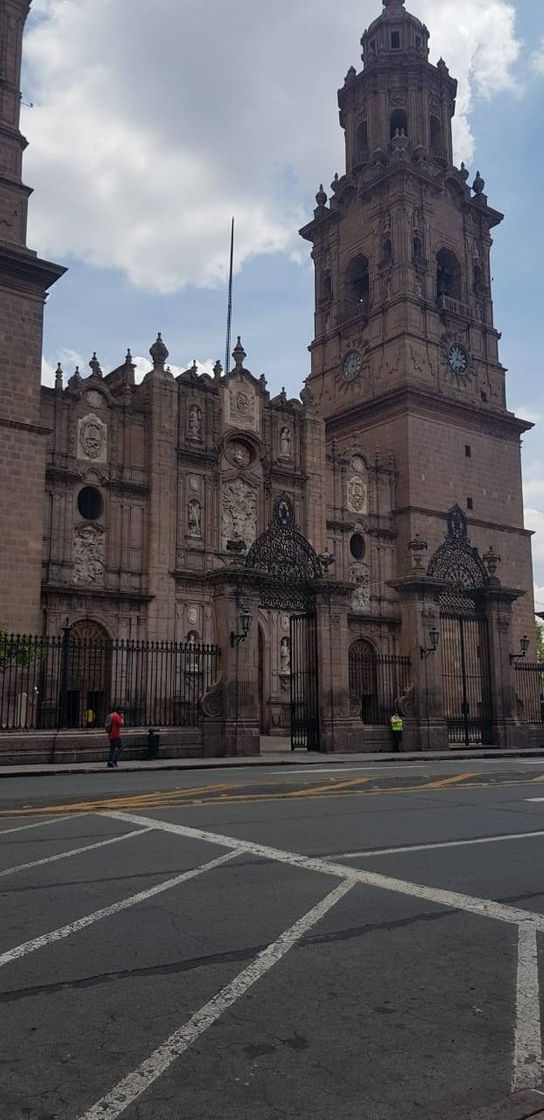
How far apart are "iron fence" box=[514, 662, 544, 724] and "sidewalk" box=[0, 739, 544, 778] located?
4.52 meters

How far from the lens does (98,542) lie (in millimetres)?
35969

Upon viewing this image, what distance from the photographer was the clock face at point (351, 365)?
169ft

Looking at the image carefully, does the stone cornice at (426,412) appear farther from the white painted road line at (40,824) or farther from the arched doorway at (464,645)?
the white painted road line at (40,824)

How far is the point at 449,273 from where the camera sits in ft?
173

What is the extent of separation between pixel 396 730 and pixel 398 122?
1663 inches

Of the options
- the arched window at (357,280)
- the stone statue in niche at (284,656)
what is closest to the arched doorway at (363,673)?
the stone statue in niche at (284,656)

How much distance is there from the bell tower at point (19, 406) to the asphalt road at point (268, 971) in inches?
→ 857

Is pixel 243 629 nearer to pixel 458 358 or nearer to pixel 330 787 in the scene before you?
pixel 330 787

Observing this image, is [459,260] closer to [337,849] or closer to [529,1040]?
[337,849]

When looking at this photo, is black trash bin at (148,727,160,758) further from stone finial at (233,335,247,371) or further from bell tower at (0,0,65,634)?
stone finial at (233,335,247,371)

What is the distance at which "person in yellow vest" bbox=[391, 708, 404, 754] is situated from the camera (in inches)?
1097

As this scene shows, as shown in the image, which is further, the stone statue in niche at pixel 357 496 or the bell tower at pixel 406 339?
the bell tower at pixel 406 339

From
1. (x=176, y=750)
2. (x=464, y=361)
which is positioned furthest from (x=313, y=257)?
(x=176, y=750)

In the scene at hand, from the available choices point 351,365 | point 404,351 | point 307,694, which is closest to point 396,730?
point 307,694
